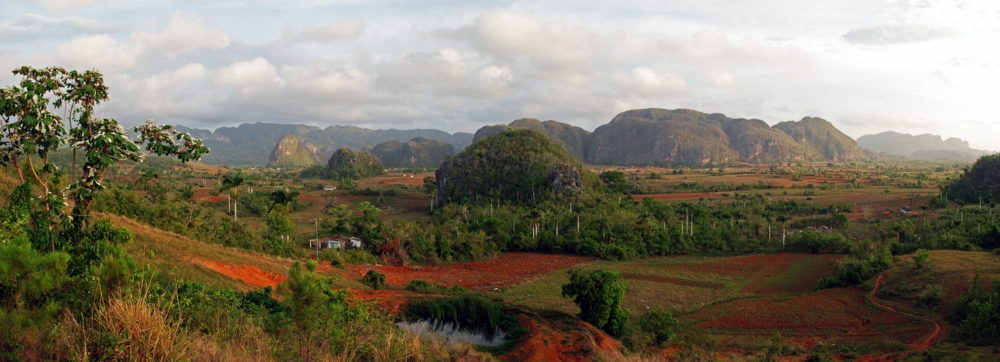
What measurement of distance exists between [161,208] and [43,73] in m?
20.3

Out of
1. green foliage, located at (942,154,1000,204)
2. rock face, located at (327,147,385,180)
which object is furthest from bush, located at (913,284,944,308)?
rock face, located at (327,147,385,180)

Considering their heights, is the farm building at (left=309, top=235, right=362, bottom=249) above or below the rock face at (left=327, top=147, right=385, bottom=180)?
below

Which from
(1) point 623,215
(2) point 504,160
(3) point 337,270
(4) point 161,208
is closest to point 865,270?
(1) point 623,215

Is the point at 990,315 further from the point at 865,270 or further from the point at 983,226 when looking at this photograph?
the point at 983,226

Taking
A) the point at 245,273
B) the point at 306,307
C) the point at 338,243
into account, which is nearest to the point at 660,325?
the point at 306,307

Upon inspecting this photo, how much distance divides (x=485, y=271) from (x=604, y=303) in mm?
13601

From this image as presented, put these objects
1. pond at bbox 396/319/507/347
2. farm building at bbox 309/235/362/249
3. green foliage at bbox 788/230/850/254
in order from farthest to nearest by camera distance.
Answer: green foliage at bbox 788/230/850/254
farm building at bbox 309/235/362/249
pond at bbox 396/319/507/347

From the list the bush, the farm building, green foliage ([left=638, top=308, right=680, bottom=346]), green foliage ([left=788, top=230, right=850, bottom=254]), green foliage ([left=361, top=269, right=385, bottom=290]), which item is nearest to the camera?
green foliage ([left=638, top=308, right=680, bottom=346])

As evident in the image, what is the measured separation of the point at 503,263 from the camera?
32.8m

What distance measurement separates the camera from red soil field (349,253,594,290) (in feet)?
86.5

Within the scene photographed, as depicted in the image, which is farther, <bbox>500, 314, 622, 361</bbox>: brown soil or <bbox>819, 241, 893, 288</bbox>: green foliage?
<bbox>819, 241, 893, 288</bbox>: green foliage

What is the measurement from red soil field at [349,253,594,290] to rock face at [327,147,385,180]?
76.0 meters

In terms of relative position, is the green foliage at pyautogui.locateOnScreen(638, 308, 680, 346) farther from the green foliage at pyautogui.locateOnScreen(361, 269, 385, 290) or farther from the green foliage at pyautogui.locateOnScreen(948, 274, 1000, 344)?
the green foliage at pyautogui.locateOnScreen(361, 269, 385, 290)

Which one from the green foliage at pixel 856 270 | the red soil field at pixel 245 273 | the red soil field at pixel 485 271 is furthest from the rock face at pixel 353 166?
the green foliage at pixel 856 270
